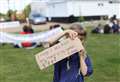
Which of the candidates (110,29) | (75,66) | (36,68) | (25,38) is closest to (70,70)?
(75,66)

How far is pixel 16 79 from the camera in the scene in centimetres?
1138

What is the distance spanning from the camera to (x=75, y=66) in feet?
16.0

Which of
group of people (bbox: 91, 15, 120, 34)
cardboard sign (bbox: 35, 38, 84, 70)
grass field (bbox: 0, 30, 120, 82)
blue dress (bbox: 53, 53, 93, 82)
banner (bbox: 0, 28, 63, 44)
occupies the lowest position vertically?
group of people (bbox: 91, 15, 120, 34)

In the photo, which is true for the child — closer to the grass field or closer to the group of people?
the grass field

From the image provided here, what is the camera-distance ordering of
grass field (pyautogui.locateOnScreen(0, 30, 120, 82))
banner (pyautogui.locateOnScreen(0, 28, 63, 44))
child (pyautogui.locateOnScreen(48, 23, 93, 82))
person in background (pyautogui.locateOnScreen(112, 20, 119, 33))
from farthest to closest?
person in background (pyautogui.locateOnScreen(112, 20, 119, 33)) < banner (pyautogui.locateOnScreen(0, 28, 63, 44)) < grass field (pyautogui.locateOnScreen(0, 30, 120, 82)) < child (pyautogui.locateOnScreen(48, 23, 93, 82))

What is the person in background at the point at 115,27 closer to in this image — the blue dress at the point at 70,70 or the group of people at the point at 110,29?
the group of people at the point at 110,29

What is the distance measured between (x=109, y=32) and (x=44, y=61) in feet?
80.3

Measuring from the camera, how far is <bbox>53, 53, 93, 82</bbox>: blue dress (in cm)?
486

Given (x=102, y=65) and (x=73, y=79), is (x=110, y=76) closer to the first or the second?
(x=102, y=65)

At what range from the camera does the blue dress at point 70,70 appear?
16.0 ft

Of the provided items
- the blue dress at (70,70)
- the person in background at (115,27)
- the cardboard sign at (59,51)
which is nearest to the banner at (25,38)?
the person in background at (115,27)

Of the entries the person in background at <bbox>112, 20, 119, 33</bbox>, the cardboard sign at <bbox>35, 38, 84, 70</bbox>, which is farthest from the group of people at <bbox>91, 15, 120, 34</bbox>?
the cardboard sign at <bbox>35, 38, 84, 70</bbox>

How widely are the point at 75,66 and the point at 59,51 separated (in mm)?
238

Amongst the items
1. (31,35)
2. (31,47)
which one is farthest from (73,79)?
(31,35)
